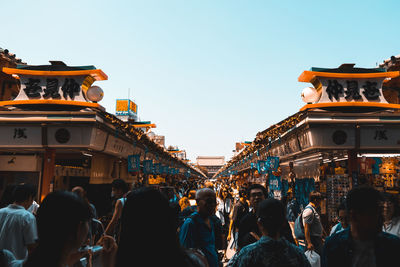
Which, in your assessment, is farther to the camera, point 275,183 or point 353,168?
point 275,183

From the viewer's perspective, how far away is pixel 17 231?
3598 millimetres

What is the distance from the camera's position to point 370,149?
951 cm

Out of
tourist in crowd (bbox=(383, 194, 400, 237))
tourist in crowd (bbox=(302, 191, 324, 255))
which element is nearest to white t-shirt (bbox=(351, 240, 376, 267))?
tourist in crowd (bbox=(383, 194, 400, 237))

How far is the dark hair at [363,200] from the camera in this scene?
2418 millimetres

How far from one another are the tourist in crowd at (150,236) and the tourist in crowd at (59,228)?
26 centimetres

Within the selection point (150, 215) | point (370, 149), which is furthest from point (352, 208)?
point (370, 149)

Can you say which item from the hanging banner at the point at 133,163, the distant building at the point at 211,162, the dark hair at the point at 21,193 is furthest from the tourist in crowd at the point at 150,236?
the distant building at the point at 211,162

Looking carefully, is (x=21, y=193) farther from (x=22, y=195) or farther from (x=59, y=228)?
(x=59, y=228)

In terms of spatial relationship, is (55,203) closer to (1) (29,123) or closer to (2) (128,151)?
(1) (29,123)

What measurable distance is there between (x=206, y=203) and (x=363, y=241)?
2207 mm

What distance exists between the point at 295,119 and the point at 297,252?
7.81 meters

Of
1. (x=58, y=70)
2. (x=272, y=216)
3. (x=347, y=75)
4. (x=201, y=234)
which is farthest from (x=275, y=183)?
(x=272, y=216)

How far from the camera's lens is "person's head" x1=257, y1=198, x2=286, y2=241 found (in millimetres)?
2545

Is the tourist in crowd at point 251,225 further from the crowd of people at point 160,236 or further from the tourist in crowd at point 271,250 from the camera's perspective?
the tourist in crowd at point 271,250
